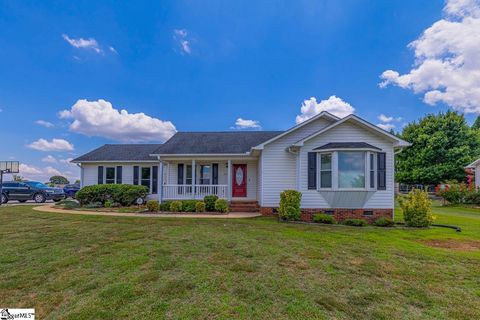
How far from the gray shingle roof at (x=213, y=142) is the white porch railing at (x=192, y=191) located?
1952 mm

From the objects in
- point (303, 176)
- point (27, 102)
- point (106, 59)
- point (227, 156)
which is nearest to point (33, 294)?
point (303, 176)

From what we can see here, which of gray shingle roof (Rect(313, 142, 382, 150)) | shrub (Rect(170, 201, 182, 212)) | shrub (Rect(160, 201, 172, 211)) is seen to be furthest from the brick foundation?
shrub (Rect(160, 201, 172, 211))

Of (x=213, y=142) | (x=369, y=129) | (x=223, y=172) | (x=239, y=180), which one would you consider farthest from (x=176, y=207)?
(x=369, y=129)

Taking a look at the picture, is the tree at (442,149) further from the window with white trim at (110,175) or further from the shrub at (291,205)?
the window with white trim at (110,175)

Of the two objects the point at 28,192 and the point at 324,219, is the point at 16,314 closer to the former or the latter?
the point at 324,219

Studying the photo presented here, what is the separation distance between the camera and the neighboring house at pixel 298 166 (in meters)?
10.3

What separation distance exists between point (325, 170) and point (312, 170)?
0.53 meters

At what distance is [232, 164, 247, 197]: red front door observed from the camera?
15.0m

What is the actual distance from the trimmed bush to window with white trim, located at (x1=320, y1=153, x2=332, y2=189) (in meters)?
11.2

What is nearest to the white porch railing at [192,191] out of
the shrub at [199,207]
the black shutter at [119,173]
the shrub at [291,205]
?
the shrub at [199,207]

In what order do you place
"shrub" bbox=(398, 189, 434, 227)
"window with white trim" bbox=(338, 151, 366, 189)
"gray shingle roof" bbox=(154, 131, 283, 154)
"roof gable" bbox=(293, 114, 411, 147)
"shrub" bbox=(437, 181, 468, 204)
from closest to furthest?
"shrub" bbox=(398, 189, 434, 227)
"window with white trim" bbox=(338, 151, 366, 189)
"roof gable" bbox=(293, 114, 411, 147)
"gray shingle roof" bbox=(154, 131, 283, 154)
"shrub" bbox=(437, 181, 468, 204)

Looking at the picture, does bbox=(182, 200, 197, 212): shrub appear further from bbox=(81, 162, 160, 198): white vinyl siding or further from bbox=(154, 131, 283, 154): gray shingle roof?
bbox=(81, 162, 160, 198): white vinyl siding

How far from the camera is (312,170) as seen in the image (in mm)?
10742

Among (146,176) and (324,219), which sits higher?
(146,176)
